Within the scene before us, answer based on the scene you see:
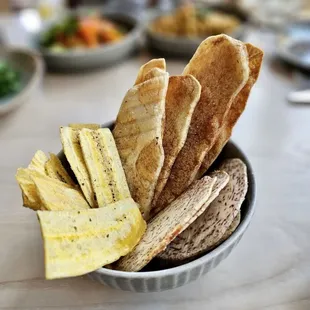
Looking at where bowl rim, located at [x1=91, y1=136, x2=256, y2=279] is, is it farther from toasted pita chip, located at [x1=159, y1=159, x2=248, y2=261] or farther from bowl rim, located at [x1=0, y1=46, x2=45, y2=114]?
bowl rim, located at [x1=0, y1=46, x2=45, y2=114]

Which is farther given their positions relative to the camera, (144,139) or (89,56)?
(89,56)

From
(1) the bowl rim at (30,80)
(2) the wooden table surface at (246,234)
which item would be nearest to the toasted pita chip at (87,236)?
(2) the wooden table surface at (246,234)

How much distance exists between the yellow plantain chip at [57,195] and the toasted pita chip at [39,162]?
0.02 m

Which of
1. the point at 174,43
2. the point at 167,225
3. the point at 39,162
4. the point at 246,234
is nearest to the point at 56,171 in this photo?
the point at 39,162

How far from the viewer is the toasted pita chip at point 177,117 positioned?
0.52 metres

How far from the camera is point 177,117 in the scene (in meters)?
0.53

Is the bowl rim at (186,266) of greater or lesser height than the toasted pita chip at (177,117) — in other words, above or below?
below

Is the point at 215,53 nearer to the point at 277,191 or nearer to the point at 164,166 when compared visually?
the point at 164,166

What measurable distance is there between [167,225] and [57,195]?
12cm

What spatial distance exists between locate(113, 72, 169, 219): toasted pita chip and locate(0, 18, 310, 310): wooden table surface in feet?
0.43

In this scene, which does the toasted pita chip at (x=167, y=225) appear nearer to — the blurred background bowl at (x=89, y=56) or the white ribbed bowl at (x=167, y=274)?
the white ribbed bowl at (x=167, y=274)

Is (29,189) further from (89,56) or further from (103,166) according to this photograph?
(89,56)

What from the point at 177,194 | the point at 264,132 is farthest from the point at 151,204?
the point at 264,132

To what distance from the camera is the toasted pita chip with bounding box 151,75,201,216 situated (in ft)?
1.70
